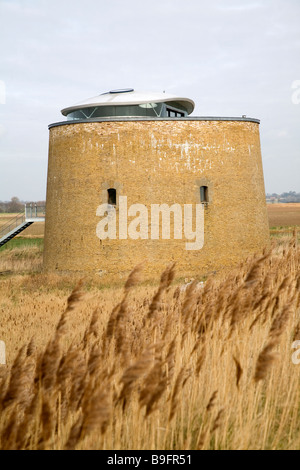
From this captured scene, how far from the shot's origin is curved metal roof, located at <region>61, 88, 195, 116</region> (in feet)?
63.2

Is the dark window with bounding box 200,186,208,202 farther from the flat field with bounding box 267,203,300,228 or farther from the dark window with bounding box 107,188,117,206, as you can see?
the flat field with bounding box 267,203,300,228

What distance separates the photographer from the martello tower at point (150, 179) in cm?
1816

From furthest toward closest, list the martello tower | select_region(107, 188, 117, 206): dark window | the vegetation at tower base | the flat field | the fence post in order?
the flat field
select_region(107, 188, 117, 206): dark window
the martello tower
the fence post
the vegetation at tower base

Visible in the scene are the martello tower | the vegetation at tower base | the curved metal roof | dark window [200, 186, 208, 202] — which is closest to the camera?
the vegetation at tower base

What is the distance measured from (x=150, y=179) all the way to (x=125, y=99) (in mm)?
3498

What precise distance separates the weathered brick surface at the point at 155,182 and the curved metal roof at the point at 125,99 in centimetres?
130

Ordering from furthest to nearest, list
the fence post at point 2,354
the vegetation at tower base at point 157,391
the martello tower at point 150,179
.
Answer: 1. the martello tower at point 150,179
2. the fence post at point 2,354
3. the vegetation at tower base at point 157,391

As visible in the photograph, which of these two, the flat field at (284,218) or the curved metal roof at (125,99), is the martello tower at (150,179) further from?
the flat field at (284,218)

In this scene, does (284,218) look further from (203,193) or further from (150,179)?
(150,179)

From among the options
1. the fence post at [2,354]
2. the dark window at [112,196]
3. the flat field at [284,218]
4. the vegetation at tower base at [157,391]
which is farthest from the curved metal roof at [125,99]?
the flat field at [284,218]

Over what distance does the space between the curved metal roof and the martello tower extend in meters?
0.08

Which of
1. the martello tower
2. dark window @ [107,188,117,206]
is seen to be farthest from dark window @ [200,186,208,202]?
dark window @ [107,188,117,206]
